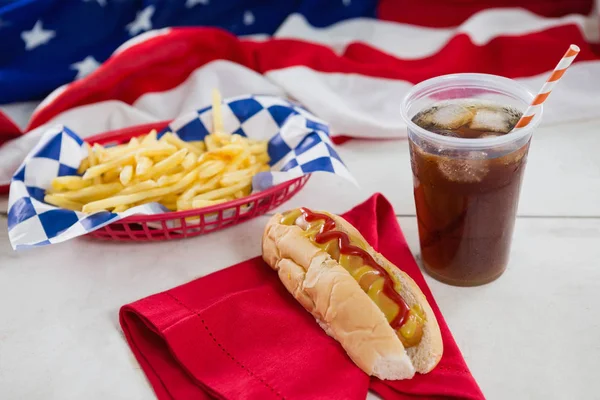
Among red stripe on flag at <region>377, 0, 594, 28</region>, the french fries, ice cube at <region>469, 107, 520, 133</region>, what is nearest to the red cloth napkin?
the french fries

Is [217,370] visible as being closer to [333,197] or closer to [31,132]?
[333,197]

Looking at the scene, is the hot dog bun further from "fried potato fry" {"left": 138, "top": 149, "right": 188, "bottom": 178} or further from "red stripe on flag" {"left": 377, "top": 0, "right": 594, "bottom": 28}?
"red stripe on flag" {"left": 377, "top": 0, "right": 594, "bottom": 28}

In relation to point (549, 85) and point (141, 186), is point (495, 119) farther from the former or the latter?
point (141, 186)

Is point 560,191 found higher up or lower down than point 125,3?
lower down

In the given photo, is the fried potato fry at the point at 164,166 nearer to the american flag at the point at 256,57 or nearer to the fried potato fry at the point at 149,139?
the fried potato fry at the point at 149,139

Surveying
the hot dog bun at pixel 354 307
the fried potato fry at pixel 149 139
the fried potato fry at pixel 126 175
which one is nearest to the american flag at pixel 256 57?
the fried potato fry at pixel 149 139

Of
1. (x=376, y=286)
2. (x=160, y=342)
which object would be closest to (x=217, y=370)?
(x=160, y=342)
